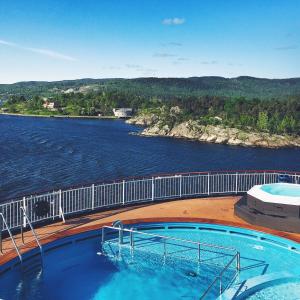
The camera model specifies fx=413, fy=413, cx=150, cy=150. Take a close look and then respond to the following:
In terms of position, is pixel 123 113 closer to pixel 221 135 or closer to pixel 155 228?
pixel 221 135

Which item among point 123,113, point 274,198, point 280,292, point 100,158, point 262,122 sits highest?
point 274,198

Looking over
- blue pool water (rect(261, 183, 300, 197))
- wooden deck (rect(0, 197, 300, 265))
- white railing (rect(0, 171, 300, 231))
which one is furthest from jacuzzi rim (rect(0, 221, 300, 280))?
blue pool water (rect(261, 183, 300, 197))

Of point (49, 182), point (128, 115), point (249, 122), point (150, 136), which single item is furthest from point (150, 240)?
point (128, 115)

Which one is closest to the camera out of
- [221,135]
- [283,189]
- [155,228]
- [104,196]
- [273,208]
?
[273,208]

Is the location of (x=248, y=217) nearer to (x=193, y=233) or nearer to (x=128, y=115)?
(x=193, y=233)

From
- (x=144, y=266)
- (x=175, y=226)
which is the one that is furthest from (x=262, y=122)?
(x=144, y=266)

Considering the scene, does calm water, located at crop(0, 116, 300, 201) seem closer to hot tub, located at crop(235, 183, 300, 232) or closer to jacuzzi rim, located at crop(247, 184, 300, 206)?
hot tub, located at crop(235, 183, 300, 232)

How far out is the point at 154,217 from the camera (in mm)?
14312

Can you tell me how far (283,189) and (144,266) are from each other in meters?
6.23

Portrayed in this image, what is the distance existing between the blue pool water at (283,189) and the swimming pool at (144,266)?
77.8 inches

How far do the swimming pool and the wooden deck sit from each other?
0.26 m

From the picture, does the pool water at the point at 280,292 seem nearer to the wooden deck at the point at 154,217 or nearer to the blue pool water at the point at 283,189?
the wooden deck at the point at 154,217

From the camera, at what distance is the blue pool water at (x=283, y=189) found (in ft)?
47.1

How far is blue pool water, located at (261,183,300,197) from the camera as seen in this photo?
14.4m
